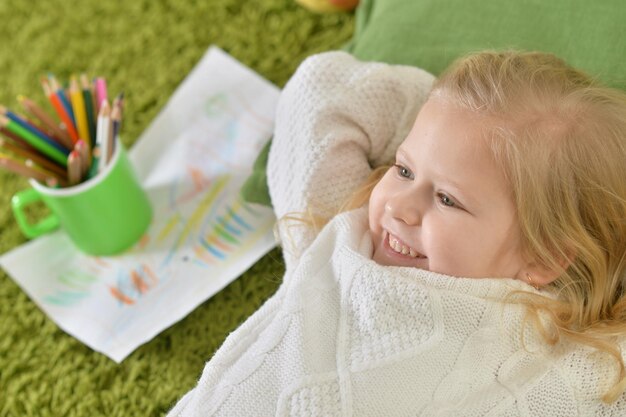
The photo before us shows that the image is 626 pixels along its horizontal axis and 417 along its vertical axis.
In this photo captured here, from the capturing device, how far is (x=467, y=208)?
26.3 inches

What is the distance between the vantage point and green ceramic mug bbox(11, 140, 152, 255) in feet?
3.02

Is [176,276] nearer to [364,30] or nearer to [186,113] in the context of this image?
[186,113]

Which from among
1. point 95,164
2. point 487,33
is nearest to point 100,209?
point 95,164

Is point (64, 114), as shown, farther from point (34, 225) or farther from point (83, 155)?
point (34, 225)

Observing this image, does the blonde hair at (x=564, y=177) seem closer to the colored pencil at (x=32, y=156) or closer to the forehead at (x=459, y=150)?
the forehead at (x=459, y=150)

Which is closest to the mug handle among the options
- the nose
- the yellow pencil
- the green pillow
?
the yellow pencil

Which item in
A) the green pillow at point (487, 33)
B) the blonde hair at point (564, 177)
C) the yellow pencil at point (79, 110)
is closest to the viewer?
the blonde hair at point (564, 177)

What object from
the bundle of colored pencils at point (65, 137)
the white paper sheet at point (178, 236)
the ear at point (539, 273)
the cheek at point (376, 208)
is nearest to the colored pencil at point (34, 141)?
the bundle of colored pencils at point (65, 137)

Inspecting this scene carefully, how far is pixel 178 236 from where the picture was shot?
102 centimetres

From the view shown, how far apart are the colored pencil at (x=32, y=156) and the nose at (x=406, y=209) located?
0.47 metres

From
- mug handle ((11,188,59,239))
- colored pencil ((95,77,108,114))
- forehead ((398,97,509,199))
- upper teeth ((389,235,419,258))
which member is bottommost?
mug handle ((11,188,59,239))

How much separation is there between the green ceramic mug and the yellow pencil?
0.05m

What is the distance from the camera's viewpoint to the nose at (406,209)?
0.69 m

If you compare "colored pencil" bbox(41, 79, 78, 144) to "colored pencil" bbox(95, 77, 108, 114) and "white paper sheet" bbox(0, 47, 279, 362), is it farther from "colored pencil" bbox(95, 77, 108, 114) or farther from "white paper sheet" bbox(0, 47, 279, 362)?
"white paper sheet" bbox(0, 47, 279, 362)
